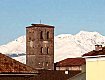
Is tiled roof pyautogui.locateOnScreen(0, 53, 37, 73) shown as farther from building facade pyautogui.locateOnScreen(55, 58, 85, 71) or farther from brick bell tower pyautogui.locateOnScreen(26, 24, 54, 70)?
brick bell tower pyautogui.locateOnScreen(26, 24, 54, 70)

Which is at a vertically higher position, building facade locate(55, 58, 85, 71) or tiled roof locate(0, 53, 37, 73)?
tiled roof locate(0, 53, 37, 73)

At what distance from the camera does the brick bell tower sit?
93.8m

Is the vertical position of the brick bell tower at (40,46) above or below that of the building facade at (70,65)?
above

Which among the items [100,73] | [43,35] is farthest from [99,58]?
[43,35]

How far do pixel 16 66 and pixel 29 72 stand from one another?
0.77 m

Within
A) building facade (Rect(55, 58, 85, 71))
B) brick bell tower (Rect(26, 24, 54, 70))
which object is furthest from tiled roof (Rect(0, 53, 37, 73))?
brick bell tower (Rect(26, 24, 54, 70))

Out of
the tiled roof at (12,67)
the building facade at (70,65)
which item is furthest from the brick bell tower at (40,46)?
the tiled roof at (12,67)

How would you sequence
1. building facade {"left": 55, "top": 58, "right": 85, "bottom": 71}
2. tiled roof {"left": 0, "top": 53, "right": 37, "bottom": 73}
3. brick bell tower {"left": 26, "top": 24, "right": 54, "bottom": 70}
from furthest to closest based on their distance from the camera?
brick bell tower {"left": 26, "top": 24, "right": 54, "bottom": 70} < building facade {"left": 55, "top": 58, "right": 85, "bottom": 71} < tiled roof {"left": 0, "top": 53, "right": 37, "bottom": 73}

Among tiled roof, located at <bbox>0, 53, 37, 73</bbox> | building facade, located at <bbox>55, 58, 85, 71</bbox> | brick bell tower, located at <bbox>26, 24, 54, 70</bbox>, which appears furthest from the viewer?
brick bell tower, located at <bbox>26, 24, 54, 70</bbox>

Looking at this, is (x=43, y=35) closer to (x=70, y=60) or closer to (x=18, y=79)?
(x=70, y=60)

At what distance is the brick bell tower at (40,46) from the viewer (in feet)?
308

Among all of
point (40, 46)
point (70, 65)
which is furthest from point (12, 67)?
point (70, 65)

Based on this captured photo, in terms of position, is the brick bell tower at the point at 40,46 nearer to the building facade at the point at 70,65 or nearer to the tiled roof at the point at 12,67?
the building facade at the point at 70,65

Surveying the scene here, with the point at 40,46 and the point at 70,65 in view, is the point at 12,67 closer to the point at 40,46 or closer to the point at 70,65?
the point at 40,46
